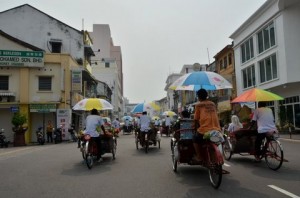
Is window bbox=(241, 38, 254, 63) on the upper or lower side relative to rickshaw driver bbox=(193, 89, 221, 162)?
upper

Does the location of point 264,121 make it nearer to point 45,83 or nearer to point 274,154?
point 274,154

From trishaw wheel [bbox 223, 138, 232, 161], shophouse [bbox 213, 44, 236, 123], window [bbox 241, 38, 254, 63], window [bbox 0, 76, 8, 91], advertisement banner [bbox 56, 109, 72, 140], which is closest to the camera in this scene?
trishaw wheel [bbox 223, 138, 232, 161]

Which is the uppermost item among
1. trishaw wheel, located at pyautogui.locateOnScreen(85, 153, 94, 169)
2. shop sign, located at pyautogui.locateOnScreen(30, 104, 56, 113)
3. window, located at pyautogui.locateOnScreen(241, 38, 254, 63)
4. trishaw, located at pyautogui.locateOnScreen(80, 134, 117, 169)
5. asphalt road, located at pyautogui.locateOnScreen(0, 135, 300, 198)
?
window, located at pyautogui.locateOnScreen(241, 38, 254, 63)

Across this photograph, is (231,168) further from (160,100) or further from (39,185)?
(160,100)

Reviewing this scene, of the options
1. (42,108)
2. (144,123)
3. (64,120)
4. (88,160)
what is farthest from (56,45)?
(88,160)

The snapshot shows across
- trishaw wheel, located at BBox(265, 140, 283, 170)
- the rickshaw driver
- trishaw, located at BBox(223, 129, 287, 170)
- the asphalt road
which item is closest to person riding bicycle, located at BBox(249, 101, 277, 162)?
trishaw, located at BBox(223, 129, 287, 170)

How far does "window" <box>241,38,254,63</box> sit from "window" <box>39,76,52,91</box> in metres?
20.2

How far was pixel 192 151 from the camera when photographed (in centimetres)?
838

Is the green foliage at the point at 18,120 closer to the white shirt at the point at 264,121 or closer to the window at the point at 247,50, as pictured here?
the white shirt at the point at 264,121

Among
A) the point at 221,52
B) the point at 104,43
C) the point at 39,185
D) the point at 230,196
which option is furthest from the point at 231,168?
the point at 104,43

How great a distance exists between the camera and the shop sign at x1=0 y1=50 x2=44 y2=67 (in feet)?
91.7

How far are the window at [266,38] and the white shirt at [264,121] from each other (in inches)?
875

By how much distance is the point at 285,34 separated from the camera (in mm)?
27406

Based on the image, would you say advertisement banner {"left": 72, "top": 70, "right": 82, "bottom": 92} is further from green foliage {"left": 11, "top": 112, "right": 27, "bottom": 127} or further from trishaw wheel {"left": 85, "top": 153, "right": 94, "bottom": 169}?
trishaw wheel {"left": 85, "top": 153, "right": 94, "bottom": 169}
